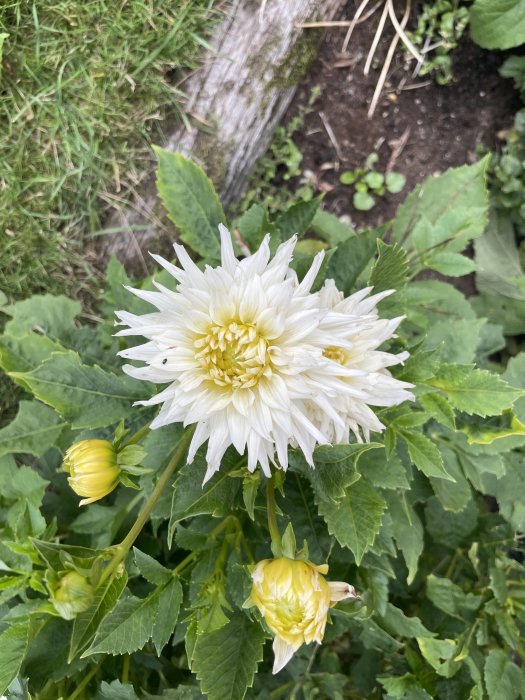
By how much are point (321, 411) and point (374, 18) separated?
218 cm

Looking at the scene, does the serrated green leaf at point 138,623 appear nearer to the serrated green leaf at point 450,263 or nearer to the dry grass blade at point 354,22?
the serrated green leaf at point 450,263

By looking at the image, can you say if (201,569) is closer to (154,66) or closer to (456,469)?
(456,469)

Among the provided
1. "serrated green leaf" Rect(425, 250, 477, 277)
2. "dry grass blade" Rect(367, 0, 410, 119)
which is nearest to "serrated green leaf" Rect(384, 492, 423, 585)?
"serrated green leaf" Rect(425, 250, 477, 277)

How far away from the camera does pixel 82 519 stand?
1.85m

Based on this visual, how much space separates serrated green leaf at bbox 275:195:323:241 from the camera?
5.56 feet

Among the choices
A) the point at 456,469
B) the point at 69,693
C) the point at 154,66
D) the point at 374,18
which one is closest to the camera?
the point at 69,693

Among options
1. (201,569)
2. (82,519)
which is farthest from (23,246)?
(201,569)

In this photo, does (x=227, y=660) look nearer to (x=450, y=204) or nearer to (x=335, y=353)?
(x=335, y=353)

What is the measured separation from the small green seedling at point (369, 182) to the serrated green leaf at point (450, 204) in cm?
55

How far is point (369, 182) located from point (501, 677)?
6.48ft

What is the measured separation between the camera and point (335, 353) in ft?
4.05

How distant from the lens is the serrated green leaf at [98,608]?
1.31 metres

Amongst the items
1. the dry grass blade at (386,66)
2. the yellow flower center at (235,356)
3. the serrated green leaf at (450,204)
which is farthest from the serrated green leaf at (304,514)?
the dry grass blade at (386,66)

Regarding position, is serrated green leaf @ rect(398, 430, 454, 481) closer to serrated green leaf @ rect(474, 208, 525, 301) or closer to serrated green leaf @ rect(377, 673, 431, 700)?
serrated green leaf @ rect(377, 673, 431, 700)
